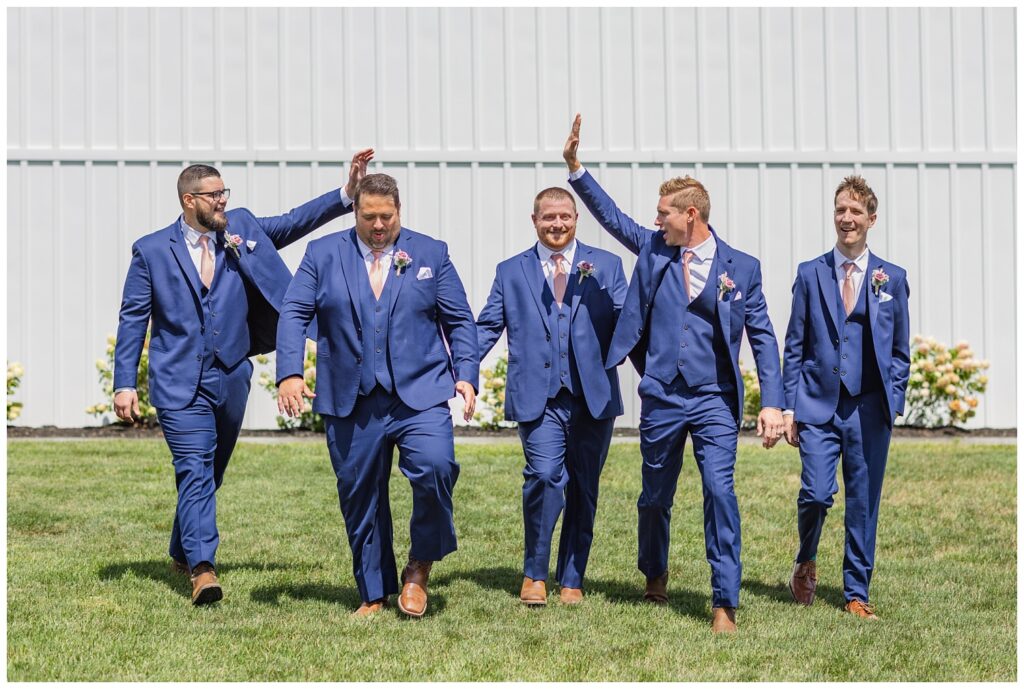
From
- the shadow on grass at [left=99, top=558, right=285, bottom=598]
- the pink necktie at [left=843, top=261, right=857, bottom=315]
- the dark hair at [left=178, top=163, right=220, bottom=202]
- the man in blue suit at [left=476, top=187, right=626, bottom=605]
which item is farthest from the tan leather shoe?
the dark hair at [left=178, top=163, right=220, bottom=202]

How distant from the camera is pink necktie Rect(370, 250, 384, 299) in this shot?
6.66 metres

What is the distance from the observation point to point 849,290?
6.84 meters

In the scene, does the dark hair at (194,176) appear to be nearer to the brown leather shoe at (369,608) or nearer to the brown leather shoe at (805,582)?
the brown leather shoe at (369,608)

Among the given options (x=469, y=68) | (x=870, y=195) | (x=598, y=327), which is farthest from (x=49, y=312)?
(x=870, y=195)

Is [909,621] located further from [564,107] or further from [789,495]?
[564,107]

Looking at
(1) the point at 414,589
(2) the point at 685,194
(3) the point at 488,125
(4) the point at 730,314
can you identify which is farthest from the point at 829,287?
(3) the point at 488,125

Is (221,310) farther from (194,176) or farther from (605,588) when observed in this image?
(605,588)

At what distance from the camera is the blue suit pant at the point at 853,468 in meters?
6.80

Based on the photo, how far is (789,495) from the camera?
1016cm

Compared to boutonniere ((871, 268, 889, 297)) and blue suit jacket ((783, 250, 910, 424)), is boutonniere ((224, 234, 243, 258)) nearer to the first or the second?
blue suit jacket ((783, 250, 910, 424))

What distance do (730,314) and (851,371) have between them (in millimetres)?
662

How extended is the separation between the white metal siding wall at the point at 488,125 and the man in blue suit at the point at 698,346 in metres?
7.37

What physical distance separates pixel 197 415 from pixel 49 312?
7.82 meters

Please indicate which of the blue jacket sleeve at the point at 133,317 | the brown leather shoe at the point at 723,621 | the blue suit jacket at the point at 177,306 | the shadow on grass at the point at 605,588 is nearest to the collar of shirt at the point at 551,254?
the blue suit jacket at the point at 177,306
